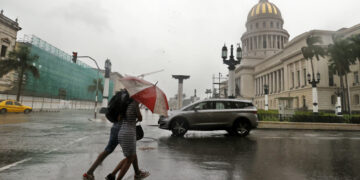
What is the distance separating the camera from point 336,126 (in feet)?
51.9

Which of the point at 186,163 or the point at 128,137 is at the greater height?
the point at 128,137

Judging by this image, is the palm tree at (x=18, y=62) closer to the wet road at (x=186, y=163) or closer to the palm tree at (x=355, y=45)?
the wet road at (x=186, y=163)

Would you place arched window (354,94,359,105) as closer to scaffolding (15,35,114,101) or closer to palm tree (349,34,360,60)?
palm tree (349,34,360,60)

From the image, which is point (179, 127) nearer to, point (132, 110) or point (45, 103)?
point (132, 110)

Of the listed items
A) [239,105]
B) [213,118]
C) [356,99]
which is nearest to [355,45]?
[356,99]

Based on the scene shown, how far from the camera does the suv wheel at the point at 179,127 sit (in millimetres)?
9688

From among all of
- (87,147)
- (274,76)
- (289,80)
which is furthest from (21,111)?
(274,76)

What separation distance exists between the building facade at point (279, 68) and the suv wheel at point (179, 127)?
20400 mm

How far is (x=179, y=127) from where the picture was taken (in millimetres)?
9703

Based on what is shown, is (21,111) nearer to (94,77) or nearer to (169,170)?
(169,170)

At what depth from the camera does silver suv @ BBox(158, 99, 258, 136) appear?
32.0ft

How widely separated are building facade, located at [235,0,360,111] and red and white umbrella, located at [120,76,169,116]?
84.8 feet

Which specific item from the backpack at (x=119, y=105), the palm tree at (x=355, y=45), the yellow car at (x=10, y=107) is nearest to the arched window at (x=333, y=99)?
the palm tree at (x=355, y=45)

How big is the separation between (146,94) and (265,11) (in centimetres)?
9276
